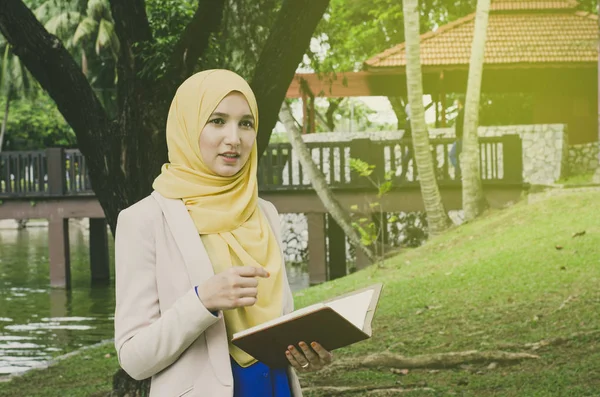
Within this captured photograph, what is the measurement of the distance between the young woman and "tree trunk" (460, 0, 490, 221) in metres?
15.9

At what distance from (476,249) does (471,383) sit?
24.4 ft

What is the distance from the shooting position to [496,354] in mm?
7113

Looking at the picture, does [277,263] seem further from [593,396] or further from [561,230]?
[561,230]

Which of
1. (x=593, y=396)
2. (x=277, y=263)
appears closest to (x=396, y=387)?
(x=593, y=396)

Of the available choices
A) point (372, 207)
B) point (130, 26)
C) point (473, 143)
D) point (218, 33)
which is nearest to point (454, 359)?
point (218, 33)

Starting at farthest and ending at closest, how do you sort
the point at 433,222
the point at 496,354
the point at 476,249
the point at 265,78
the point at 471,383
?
the point at 433,222, the point at 476,249, the point at 496,354, the point at 471,383, the point at 265,78

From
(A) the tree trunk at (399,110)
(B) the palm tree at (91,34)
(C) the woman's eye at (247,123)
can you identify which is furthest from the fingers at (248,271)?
(B) the palm tree at (91,34)

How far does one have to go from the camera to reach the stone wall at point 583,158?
18.8 m

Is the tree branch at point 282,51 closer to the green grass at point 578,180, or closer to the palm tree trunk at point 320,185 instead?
the green grass at point 578,180

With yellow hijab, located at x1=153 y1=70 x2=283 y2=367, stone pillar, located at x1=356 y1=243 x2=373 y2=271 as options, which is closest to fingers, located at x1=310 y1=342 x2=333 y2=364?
yellow hijab, located at x1=153 y1=70 x2=283 y2=367

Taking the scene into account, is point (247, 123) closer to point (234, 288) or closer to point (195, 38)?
point (234, 288)

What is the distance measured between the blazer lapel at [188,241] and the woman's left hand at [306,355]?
0.24 m

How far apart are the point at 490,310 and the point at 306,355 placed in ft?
25.2

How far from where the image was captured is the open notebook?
1.92 metres
